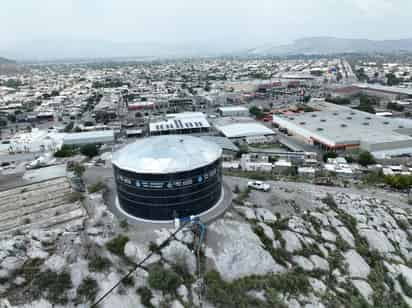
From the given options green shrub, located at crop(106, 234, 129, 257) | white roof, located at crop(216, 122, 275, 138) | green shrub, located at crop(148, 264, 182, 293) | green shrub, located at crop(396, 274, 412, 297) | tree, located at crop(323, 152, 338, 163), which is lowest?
green shrub, located at crop(396, 274, 412, 297)

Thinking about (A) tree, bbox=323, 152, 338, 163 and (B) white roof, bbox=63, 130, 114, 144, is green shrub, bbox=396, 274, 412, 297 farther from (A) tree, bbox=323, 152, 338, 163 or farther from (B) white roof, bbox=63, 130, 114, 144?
(B) white roof, bbox=63, 130, 114, 144

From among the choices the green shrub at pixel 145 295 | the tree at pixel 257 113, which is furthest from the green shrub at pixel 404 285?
the tree at pixel 257 113

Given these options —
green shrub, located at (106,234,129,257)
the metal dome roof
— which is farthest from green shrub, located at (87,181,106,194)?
green shrub, located at (106,234,129,257)

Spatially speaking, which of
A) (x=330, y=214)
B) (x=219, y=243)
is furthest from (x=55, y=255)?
(x=330, y=214)

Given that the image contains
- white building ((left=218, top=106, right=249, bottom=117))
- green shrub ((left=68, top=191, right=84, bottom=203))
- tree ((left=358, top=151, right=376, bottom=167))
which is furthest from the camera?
white building ((left=218, top=106, right=249, bottom=117))

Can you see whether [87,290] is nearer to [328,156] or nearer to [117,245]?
[117,245]

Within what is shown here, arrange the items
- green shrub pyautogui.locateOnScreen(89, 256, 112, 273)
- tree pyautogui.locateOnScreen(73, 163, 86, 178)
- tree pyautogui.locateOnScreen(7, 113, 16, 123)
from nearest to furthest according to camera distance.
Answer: green shrub pyautogui.locateOnScreen(89, 256, 112, 273) < tree pyautogui.locateOnScreen(73, 163, 86, 178) < tree pyautogui.locateOnScreen(7, 113, 16, 123)
